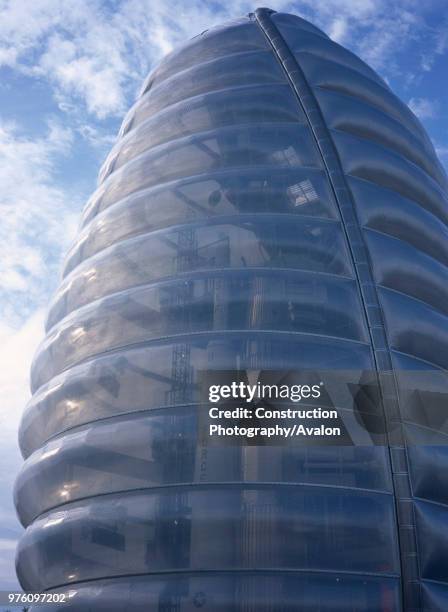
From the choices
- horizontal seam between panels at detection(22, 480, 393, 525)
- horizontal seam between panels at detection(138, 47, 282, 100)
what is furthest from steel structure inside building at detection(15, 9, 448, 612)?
horizontal seam between panels at detection(138, 47, 282, 100)

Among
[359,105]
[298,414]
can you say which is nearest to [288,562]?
[298,414]

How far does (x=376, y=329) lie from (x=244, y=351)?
9.79 ft

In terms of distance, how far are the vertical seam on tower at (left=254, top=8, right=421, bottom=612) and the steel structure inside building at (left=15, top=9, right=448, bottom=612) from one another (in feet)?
0.15

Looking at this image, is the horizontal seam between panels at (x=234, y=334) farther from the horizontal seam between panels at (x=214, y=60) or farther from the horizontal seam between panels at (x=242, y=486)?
the horizontal seam between panels at (x=214, y=60)

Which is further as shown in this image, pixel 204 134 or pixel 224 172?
pixel 204 134

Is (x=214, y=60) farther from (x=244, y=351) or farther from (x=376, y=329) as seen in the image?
(x=244, y=351)

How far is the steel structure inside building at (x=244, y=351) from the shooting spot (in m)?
13.6

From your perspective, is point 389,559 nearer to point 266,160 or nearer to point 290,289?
point 290,289

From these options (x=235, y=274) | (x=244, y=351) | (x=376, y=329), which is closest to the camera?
(x=244, y=351)

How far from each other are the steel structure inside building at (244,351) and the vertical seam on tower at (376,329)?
0.15ft

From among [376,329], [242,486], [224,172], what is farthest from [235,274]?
[242,486]

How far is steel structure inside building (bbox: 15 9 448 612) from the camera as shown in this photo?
13.6 meters

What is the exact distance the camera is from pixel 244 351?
15.3 meters

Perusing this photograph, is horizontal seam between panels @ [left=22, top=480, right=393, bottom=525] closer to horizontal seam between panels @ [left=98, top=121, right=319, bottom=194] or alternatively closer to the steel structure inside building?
the steel structure inside building
